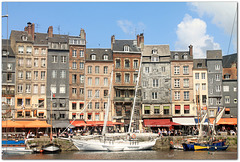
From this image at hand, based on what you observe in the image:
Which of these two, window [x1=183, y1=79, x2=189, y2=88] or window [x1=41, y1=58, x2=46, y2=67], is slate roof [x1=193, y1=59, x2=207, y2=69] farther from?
window [x1=41, y1=58, x2=46, y2=67]

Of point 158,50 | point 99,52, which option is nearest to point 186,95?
point 158,50

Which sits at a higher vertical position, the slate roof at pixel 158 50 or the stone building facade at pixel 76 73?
the slate roof at pixel 158 50

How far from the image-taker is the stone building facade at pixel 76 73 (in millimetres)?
58906

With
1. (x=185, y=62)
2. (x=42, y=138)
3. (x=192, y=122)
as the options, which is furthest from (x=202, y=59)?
(x=42, y=138)

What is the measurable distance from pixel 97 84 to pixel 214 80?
18.4 meters

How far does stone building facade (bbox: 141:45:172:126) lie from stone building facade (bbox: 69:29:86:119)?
32.0 ft

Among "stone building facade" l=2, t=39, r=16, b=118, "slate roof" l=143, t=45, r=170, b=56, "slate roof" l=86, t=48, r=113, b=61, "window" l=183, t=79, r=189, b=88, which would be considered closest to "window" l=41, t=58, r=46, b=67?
"stone building facade" l=2, t=39, r=16, b=118

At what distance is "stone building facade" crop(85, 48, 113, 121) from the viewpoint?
196ft

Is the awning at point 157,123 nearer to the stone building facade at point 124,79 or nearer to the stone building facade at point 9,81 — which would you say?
the stone building facade at point 124,79

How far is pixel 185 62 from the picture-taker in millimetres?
62031

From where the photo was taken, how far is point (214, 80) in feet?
201

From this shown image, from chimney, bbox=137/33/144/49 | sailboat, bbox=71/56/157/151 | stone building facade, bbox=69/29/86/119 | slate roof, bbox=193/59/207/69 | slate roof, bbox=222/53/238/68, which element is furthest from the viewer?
slate roof, bbox=222/53/238/68

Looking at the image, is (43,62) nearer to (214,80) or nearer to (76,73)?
(76,73)

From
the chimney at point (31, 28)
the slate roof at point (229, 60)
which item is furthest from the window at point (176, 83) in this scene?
the chimney at point (31, 28)
